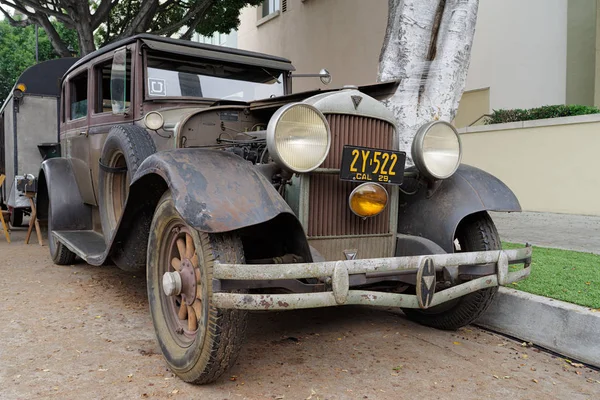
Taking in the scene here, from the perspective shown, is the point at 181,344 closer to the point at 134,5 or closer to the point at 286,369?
the point at 286,369

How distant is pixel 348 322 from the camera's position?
3.52m

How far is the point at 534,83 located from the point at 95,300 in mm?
10101

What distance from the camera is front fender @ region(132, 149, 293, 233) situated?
225 cm

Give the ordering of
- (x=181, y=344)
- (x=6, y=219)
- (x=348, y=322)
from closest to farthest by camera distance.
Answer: (x=181, y=344) < (x=348, y=322) < (x=6, y=219)

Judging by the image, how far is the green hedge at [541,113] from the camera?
334 inches

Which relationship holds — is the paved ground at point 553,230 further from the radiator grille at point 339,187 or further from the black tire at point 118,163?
the black tire at point 118,163

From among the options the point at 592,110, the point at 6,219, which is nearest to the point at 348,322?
the point at 6,219

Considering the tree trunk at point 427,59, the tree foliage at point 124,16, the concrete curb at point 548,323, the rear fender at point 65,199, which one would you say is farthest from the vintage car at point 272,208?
the tree foliage at point 124,16

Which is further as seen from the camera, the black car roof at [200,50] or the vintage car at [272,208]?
the black car roof at [200,50]

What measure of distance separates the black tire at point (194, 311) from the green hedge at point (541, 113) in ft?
26.2

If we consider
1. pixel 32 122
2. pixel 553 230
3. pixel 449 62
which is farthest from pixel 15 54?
pixel 553 230

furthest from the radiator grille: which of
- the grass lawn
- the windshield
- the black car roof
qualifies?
the black car roof

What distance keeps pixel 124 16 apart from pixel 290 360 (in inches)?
528

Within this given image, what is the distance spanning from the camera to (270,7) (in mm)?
16891
